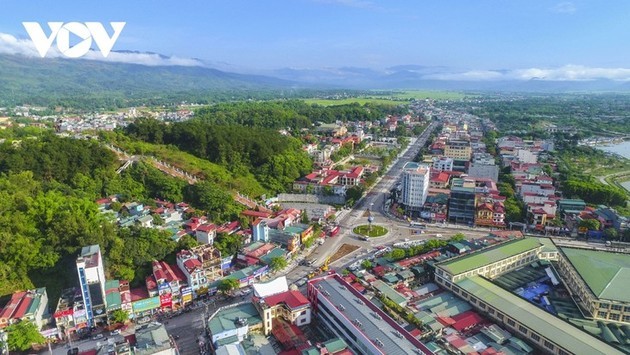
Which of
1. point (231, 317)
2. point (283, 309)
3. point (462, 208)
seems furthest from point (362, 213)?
point (231, 317)

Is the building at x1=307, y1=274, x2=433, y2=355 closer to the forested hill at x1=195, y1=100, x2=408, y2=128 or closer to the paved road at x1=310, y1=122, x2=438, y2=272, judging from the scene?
the paved road at x1=310, y1=122, x2=438, y2=272

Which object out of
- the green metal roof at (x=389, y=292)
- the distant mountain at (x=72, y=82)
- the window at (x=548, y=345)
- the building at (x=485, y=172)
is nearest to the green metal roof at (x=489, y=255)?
the green metal roof at (x=389, y=292)

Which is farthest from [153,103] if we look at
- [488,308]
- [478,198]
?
[488,308]

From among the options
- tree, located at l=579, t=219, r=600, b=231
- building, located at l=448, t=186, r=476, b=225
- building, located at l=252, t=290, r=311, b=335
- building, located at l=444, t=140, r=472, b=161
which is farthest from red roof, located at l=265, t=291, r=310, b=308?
building, located at l=444, t=140, r=472, b=161

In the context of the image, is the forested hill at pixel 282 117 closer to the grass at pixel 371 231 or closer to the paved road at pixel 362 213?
the paved road at pixel 362 213

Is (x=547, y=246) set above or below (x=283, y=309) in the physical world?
below

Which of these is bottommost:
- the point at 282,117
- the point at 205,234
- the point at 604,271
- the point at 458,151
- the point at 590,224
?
the point at 590,224

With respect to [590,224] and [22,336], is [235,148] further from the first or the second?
[590,224]
